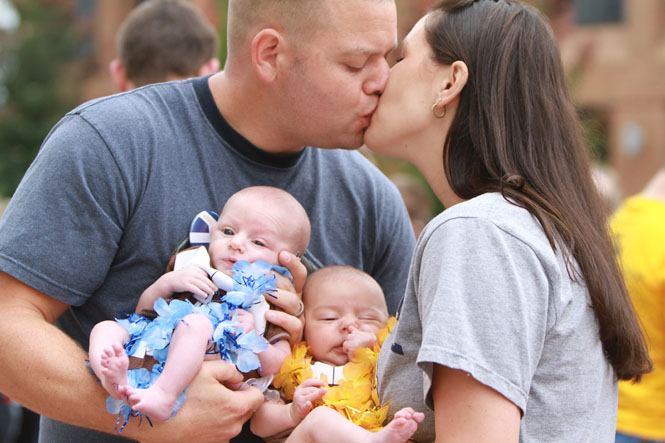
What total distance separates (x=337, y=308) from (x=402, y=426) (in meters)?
0.84

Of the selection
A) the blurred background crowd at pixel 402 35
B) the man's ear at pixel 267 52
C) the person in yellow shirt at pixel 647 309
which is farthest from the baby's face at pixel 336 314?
the person in yellow shirt at pixel 647 309

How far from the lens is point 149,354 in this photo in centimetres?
211

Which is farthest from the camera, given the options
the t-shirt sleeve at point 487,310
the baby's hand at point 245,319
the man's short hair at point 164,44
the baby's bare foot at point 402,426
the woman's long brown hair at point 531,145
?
the man's short hair at point 164,44

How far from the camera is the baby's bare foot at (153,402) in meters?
1.94

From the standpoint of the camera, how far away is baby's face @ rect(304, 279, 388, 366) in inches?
101

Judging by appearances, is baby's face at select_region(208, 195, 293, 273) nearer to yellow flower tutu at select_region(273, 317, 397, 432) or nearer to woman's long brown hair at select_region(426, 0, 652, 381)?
yellow flower tutu at select_region(273, 317, 397, 432)

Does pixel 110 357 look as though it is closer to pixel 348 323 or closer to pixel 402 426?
pixel 402 426

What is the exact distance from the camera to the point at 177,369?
2.04 meters

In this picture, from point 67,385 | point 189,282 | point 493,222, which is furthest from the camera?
point 189,282

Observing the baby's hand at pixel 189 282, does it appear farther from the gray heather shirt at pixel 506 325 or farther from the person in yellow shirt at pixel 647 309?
the person in yellow shirt at pixel 647 309

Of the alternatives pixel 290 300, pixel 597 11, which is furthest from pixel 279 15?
pixel 597 11

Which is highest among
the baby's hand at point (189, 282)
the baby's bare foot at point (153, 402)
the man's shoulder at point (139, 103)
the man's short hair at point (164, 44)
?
the man's shoulder at point (139, 103)

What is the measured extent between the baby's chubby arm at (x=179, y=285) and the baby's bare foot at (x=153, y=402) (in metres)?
0.34

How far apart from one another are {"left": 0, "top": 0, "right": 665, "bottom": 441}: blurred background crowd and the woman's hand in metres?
1.02
